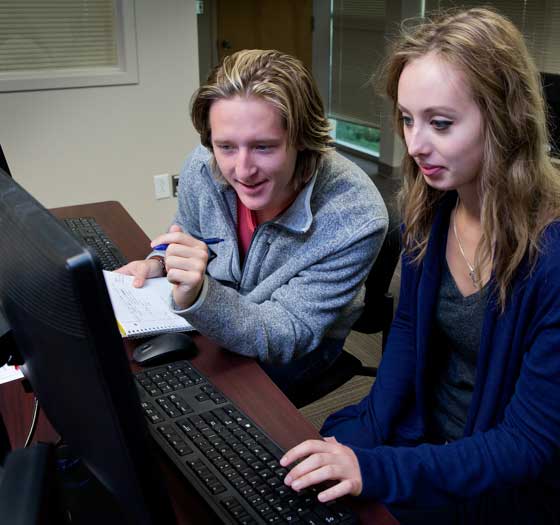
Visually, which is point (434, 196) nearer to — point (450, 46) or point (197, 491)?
point (450, 46)

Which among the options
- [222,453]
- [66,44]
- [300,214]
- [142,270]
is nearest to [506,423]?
[222,453]

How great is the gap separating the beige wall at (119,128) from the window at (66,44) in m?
0.05

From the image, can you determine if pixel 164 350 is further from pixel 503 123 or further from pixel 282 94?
pixel 503 123

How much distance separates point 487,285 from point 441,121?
10.7 inches

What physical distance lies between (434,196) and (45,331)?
825 millimetres

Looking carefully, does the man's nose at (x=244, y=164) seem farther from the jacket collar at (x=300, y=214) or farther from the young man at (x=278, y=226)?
the jacket collar at (x=300, y=214)

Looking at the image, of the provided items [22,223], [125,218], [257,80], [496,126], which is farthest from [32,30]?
[22,223]

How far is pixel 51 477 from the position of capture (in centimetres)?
60

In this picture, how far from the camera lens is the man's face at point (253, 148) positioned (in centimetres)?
119

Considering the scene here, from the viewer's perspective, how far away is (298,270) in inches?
50.1

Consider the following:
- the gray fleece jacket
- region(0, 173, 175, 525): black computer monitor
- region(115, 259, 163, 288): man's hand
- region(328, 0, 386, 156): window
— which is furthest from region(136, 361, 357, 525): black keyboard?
region(328, 0, 386, 156): window

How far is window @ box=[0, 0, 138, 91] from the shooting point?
2818 mm

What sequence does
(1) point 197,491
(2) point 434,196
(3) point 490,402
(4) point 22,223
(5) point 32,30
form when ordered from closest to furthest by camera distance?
(4) point 22,223, (1) point 197,491, (3) point 490,402, (2) point 434,196, (5) point 32,30

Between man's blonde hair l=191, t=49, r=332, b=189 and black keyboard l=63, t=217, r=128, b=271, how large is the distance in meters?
0.37
